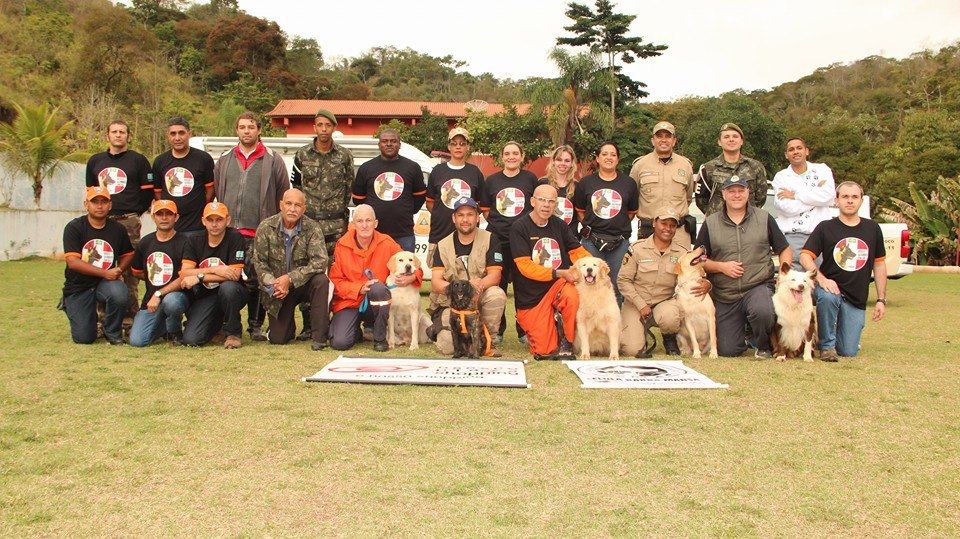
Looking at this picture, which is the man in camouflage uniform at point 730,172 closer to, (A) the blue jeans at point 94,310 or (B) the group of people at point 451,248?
(B) the group of people at point 451,248

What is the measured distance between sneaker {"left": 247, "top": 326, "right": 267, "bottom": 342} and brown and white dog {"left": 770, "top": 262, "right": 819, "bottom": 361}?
452cm

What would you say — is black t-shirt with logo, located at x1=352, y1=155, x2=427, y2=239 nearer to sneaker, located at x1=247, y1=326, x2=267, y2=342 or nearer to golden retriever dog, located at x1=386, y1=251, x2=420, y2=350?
golden retriever dog, located at x1=386, y1=251, x2=420, y2=350

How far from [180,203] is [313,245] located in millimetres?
1368

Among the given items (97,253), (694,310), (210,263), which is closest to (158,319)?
(210,263)

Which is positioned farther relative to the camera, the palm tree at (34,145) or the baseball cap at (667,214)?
the palm tree at (34,145)

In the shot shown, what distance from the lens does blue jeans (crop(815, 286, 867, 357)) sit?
622 centimetres

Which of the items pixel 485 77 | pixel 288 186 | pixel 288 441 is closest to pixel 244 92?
pixel 485 77

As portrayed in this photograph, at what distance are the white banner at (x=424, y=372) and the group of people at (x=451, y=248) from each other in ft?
2.22

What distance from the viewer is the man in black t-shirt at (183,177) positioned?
6785 mm

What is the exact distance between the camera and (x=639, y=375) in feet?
17.1

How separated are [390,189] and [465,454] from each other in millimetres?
4189

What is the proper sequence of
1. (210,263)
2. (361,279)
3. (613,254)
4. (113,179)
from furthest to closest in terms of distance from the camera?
(613,254)
(113,179)
(361,279)
(210,263)

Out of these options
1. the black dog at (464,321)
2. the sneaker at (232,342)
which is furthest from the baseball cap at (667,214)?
the sneaker at (232,342)

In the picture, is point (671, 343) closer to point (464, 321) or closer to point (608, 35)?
point (464, 321)
